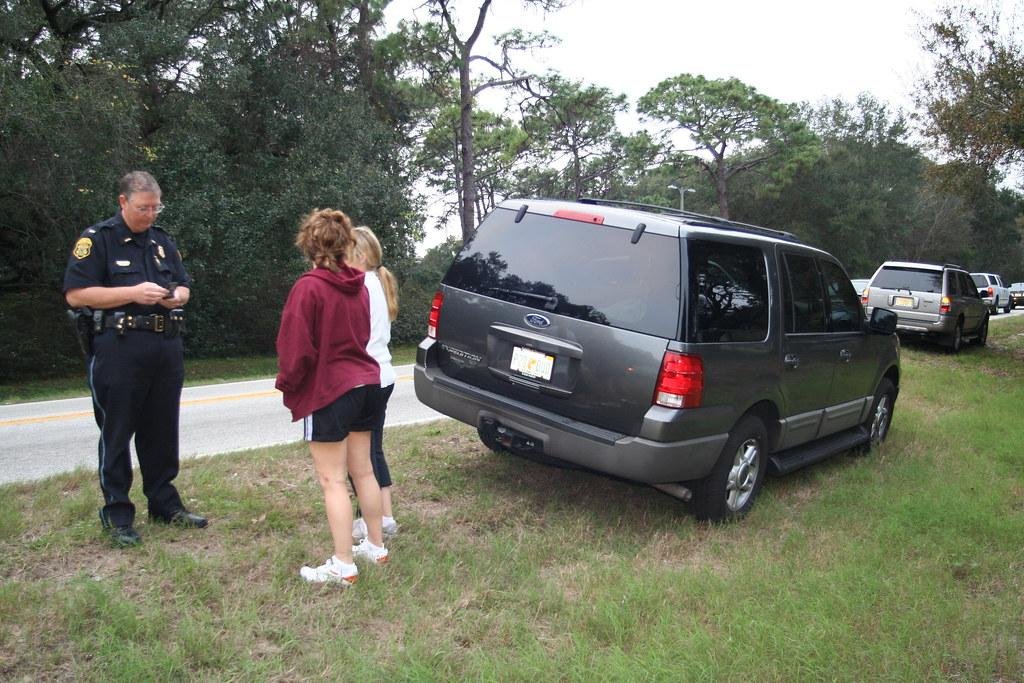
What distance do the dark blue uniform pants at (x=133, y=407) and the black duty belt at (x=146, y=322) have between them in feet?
0.09

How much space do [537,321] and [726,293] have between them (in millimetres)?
1185

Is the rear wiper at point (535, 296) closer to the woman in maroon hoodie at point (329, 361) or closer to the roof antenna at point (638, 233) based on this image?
the roof antenna at point (638, 233)

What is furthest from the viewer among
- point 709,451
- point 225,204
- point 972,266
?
point 972,266

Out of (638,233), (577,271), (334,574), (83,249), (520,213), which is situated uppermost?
(520,213)

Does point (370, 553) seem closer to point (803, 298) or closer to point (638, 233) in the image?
point (638, 233)

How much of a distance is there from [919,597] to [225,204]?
1663 cm

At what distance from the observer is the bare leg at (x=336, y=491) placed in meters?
3.84

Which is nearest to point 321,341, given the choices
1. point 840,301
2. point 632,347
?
point 632,347

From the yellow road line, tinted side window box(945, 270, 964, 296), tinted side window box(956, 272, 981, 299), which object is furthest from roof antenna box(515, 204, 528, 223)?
tinted side window box(956, 272, 981, 299)

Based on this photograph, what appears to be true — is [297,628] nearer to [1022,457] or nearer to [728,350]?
[728,350]

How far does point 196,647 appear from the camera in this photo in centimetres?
311

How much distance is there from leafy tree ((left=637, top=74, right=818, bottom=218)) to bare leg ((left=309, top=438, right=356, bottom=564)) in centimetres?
4371

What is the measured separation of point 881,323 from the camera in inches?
272

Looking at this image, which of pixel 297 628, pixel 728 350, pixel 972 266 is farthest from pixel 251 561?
pixel 972 266
